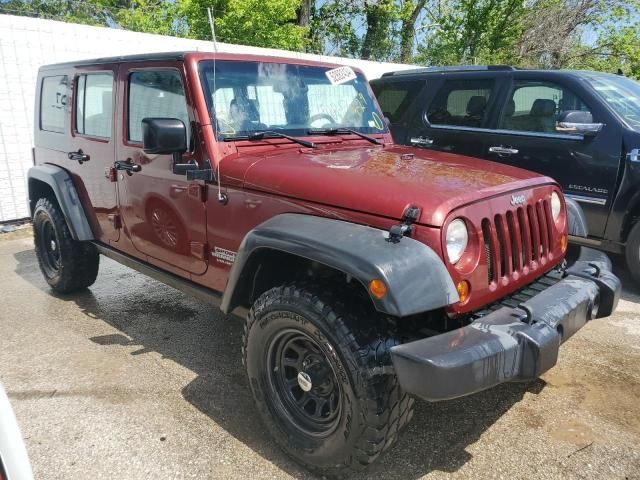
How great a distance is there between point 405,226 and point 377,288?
33cm

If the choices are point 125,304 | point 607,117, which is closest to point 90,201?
point 125,304

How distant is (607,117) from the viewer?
183 inches

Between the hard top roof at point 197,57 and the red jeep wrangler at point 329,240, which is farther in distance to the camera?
the hard top roof at point 197,57

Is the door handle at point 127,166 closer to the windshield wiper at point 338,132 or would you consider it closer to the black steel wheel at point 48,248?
the windshield wiper at point 338,132

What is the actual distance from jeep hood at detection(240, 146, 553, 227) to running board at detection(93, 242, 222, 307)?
761 millimetres

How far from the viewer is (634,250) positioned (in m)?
4.52

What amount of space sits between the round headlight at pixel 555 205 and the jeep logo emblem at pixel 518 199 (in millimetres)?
472

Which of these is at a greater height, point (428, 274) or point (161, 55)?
point (161, 55)

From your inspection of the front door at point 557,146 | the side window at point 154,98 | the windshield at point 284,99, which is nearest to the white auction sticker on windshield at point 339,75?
the windshield at point 284,99

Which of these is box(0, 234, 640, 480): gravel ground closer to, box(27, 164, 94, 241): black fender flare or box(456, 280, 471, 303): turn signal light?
box(27, 164, 94, 241): black fender flare

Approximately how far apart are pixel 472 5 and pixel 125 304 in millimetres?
16732

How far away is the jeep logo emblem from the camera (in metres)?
2.47

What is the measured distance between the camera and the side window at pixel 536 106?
4977mm

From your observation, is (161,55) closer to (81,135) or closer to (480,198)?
(81,135)
